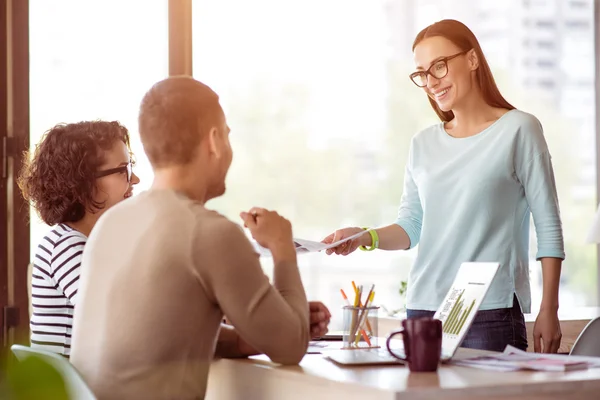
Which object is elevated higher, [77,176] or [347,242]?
[77,176]

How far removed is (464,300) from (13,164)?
7.43 ft

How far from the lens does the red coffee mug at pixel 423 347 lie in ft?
4.32

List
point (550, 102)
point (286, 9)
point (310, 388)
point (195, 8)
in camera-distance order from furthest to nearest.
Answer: point (550, 102)
point (286, 9)
point (195, 8)
point (310, 388)

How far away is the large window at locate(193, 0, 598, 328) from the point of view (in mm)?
3859

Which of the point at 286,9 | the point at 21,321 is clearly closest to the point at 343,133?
the point at 286,9

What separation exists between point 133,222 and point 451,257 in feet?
3.16

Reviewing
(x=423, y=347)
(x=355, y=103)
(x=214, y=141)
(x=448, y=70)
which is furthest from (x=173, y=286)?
(x=355, y=103)

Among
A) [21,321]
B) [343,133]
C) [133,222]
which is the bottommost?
[21,321]

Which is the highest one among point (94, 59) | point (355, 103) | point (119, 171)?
point (94, 59)

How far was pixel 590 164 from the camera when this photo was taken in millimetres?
4688

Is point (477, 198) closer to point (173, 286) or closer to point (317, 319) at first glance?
point (317, 319)

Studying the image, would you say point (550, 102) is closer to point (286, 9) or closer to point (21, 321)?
point (286, 9)

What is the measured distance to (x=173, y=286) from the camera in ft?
4.25

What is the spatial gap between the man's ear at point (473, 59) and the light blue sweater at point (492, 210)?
17 cm
